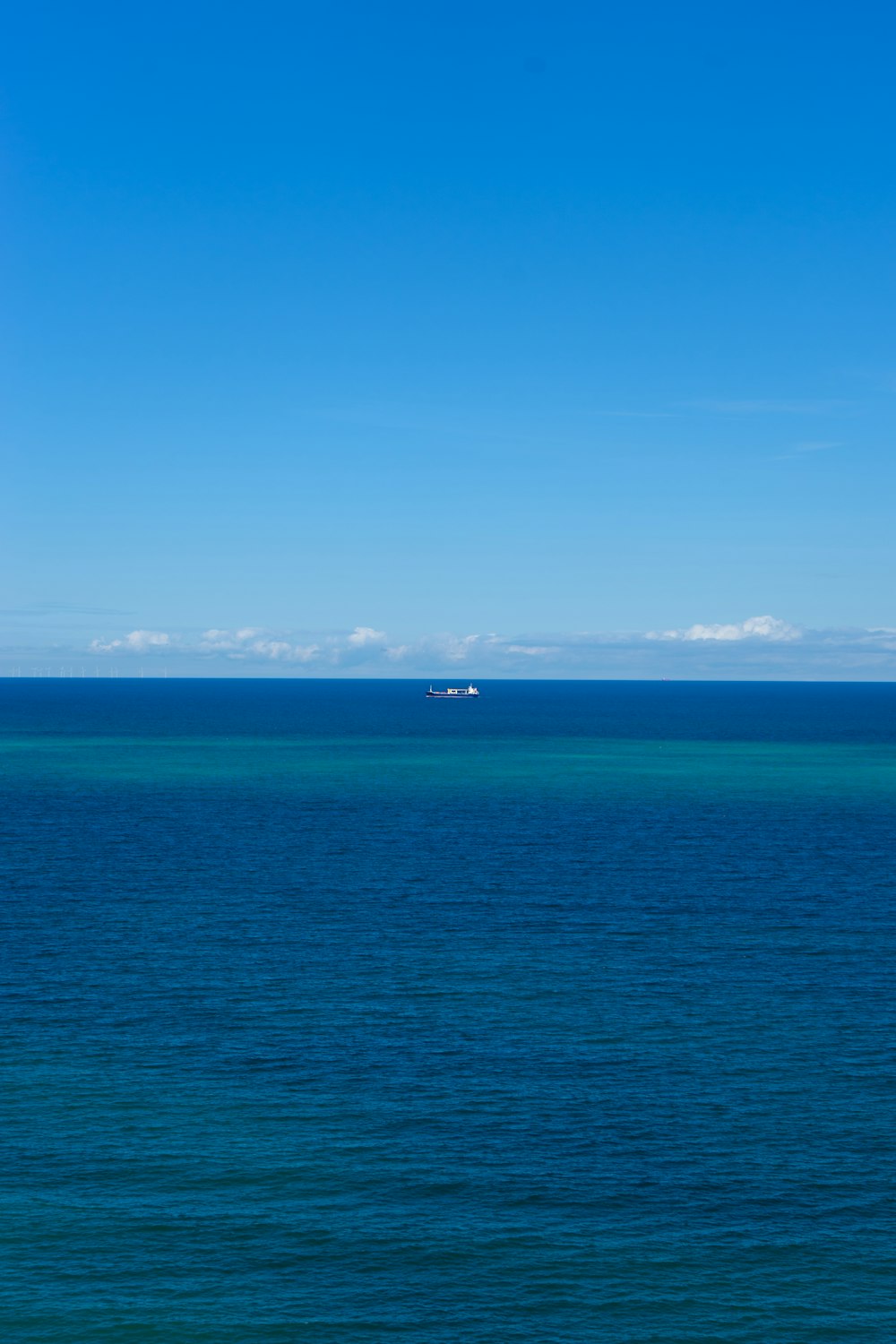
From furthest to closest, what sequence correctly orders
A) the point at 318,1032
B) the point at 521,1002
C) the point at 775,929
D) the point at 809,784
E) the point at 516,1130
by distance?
the point at 809,784
the point at 775,929
the point at 521,1002
the point at 318,1032
the point at 516,1130

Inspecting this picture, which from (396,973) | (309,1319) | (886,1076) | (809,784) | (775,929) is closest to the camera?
(309,1319)

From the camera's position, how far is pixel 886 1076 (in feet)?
184

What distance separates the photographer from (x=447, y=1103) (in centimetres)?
5294

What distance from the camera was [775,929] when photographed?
82688 millimetres

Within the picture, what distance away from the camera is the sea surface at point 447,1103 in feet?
130

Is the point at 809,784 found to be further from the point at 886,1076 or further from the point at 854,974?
the point at 886,1076

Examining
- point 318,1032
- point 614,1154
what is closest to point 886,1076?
point 614,1154

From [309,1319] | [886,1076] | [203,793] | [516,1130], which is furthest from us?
[203,793]

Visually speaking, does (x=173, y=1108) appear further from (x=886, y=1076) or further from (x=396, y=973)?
(x=886, y=1076)

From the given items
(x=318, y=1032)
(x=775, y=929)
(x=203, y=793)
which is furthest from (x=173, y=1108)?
(x=203, y=793)

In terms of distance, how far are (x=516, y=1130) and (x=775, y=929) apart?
3739 cm

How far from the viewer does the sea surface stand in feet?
130

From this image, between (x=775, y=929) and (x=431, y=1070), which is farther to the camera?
(x=775, y=929)

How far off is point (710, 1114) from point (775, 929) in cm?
3266
